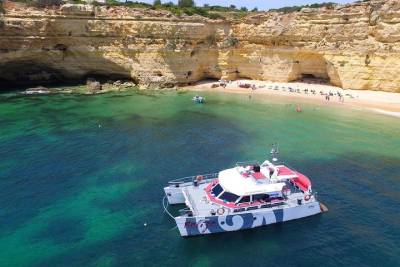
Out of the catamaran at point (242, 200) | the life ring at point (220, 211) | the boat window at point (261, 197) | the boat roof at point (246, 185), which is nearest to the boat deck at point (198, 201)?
the catamaran at point (242, 200)

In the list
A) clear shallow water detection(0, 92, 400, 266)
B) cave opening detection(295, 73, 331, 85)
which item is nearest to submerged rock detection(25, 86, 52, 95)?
clear shallow water detection(0, 92, 400, 266)

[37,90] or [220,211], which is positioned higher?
[220,211]

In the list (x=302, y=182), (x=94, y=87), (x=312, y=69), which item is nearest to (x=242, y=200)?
(x=302, y=182)

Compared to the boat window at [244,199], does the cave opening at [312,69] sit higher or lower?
higher

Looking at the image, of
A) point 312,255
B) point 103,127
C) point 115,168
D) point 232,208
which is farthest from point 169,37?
point 312,255

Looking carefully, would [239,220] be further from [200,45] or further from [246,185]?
[200,45]

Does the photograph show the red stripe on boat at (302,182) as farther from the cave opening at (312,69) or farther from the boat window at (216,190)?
the cave opening at (312,69)

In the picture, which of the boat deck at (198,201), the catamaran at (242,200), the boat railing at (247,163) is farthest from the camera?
the boat railing at (247,163)
